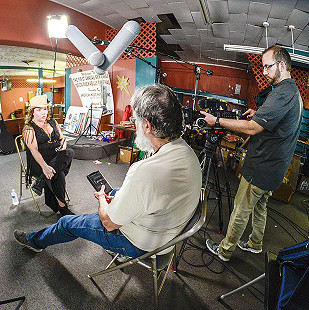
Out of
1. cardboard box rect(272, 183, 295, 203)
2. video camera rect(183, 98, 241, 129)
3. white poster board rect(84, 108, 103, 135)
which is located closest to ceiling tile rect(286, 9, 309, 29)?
video camera rect(183, 98, 241, 129)

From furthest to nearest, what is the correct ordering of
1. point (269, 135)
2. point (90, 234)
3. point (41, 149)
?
point (41, 149)
point (269, 135)
point (90, 234)

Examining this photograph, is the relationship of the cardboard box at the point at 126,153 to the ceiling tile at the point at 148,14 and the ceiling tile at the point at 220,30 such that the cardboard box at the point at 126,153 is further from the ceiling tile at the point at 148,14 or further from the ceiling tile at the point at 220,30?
the ceiling tile at the point at 220,30

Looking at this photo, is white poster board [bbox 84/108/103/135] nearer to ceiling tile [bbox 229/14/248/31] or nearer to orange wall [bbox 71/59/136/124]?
orange wall [bbox 71/59/136/124]

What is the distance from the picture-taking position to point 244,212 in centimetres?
166

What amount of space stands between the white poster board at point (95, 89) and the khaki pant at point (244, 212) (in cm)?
414

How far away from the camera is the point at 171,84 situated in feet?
27.9

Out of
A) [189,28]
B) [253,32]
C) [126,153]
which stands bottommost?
[126,153]

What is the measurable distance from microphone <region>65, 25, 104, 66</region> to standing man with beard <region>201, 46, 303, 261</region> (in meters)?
0.93

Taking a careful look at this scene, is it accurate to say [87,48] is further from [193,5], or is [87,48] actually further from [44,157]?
[193,5]

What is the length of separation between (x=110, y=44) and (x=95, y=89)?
4558 mm

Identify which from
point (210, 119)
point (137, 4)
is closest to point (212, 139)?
point (210, 119)

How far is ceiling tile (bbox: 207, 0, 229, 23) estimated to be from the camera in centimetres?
304

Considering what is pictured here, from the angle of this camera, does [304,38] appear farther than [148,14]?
No

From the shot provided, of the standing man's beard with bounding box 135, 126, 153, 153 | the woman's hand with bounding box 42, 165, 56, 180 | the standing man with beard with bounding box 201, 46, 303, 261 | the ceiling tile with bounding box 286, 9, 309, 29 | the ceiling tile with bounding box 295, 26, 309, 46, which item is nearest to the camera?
the standing man's beard with bounding box 135, 126, 153, 153
